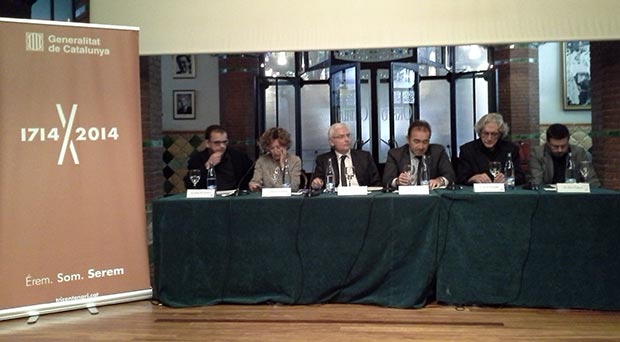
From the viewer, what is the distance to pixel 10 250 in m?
3.29

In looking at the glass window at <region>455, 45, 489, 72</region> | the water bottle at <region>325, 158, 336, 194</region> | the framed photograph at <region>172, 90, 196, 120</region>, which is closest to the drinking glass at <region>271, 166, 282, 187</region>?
the water bottle at <region>325, 158, 336, 194</region>

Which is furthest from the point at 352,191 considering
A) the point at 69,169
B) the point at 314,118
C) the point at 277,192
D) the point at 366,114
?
the point at 314,118

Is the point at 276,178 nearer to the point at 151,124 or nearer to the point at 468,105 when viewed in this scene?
the point at 151,124

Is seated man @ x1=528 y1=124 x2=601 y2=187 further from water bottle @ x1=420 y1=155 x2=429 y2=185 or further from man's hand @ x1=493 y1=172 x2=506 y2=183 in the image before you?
water bottle @ x1=420 y1=155 x2=429 y2=185

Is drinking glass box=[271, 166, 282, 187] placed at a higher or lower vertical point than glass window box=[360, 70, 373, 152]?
lower

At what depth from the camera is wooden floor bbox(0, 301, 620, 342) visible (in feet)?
9.74

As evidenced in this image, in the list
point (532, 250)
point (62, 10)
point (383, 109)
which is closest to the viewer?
point (532, 250)

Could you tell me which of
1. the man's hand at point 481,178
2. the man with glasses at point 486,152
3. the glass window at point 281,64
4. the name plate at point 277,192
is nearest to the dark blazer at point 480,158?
the man with glasses at point 486,152

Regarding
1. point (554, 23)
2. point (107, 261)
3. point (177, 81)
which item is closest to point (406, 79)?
point (177, 81)

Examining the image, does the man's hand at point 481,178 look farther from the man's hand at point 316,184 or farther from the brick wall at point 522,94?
the brick wall at point 522,94

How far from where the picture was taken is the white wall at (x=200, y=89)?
9742 mm

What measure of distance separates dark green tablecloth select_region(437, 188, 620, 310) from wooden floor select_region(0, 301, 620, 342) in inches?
3.5

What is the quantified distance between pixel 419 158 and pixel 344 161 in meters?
0.53

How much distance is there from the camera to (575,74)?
9.25 meters
